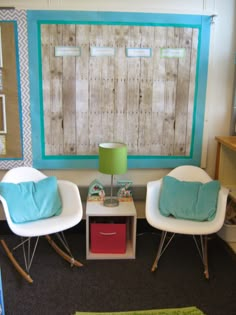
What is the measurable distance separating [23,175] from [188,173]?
→ 142 cm

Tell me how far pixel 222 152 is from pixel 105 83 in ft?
4.04

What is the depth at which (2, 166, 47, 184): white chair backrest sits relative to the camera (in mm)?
2736

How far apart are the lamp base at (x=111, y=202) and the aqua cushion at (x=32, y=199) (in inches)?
15.4

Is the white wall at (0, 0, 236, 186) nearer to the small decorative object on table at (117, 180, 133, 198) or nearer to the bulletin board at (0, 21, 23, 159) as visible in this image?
the small decorative object on table at (117, 180, 133, 198)

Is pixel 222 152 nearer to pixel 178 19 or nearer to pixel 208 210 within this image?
pixel 208 210

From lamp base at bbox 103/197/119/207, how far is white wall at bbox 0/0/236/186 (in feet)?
0.85

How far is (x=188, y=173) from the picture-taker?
294cm

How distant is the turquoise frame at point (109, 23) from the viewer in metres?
2.77

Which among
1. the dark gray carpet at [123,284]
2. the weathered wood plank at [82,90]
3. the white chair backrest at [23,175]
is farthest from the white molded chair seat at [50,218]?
the weathered wood plank at [82,90]

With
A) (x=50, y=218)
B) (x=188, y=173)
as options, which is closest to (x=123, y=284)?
(x=50, y=218)

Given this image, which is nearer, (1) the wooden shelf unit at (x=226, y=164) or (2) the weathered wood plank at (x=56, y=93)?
(2) the weathered wood plank at (x=56, y=93)

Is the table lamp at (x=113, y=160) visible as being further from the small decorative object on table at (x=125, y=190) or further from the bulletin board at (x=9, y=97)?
the bulletin board at (x=9, y=97)

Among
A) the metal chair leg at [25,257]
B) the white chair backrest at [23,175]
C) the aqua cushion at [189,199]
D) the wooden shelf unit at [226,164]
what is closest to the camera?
the metal chair leg at [25,257]

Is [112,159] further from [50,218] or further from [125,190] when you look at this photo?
[50,218]
